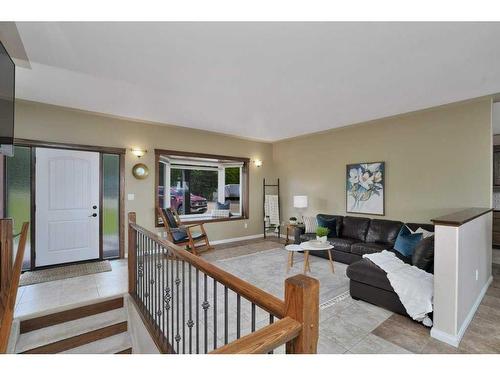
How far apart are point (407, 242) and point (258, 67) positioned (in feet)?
10.1

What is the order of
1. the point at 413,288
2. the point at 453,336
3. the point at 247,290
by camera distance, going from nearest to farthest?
the point at 247,290
the point at 453,336
the point at 413,288

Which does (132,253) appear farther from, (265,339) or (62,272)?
(265,339)

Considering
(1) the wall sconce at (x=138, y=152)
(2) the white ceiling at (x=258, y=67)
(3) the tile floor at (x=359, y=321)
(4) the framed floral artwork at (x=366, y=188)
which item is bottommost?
(3) the tile floor at (x=359, y=321)

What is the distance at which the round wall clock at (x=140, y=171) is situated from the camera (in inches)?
185

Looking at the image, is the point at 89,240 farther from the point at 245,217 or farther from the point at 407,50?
the point at 407,50

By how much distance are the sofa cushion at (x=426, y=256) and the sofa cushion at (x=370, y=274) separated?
49 centimetres

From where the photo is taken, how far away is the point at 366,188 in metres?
4.88

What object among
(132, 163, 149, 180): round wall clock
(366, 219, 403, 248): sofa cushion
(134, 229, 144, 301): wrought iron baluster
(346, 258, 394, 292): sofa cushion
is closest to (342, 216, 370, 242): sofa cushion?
(366, 219, 403, 248): sofa cushion

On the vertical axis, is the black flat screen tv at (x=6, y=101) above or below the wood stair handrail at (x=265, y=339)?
above

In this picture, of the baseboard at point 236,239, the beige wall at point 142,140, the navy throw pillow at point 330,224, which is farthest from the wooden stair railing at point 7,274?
the navy throw pillow at point 330,224

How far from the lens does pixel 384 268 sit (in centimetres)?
280

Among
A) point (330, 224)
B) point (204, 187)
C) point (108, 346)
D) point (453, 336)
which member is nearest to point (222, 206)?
point (204, 187)

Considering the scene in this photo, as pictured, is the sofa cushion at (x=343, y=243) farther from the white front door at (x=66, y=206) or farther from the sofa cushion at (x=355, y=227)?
the white front door at (x=66, y=206)
